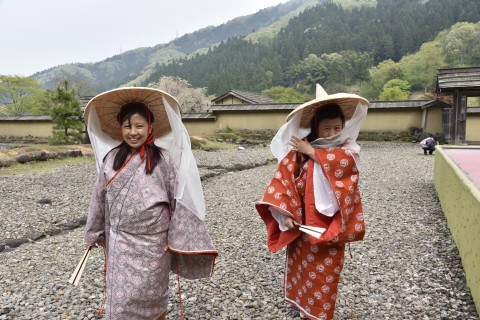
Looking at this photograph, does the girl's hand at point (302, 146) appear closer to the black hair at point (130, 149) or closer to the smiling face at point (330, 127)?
the smiling face at point (330, 127)

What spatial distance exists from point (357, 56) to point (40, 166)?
177 feet

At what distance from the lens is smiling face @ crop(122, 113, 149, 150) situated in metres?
2.16

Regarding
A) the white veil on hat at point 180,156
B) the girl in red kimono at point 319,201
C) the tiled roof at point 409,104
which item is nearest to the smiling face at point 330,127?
the girl in red kimono at point 319,201

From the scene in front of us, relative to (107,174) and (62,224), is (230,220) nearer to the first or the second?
(62,224)

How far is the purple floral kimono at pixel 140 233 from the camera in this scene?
2033 millimetres

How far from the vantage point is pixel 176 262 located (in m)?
2.35

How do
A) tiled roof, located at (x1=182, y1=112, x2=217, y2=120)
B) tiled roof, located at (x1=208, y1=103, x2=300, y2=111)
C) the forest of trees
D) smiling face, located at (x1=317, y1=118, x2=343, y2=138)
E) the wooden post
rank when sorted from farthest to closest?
the forest of trees < tiled roof, located at (x1=182, y1=112, x2=217, y2=120) < tiled roof, located at (x1=208, y1=103, x2=300, y2=111) < the wooden post < smiling face, located at (x1=317, y1=118, x2=343, y2=138)

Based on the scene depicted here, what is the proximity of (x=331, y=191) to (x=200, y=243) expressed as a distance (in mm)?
946

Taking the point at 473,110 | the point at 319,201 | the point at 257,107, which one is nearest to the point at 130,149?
the point at 319,201

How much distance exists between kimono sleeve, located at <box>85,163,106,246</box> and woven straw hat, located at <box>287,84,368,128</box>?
1.41 metres

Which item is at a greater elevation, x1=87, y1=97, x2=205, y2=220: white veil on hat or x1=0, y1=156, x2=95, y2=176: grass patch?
x1=87, y1=97, x2=205, y2=220: white veil on hat

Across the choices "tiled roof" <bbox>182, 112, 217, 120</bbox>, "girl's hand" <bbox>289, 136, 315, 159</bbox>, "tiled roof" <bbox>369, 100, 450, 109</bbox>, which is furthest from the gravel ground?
"tiled roof" <bbox>182, 112, 217, 120</bbox>

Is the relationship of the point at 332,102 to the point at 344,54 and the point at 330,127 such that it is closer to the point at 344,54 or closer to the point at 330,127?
the point at 330,127

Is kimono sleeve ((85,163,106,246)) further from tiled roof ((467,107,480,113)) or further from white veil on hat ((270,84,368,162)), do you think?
tiled roof ((467,107,480,113))
